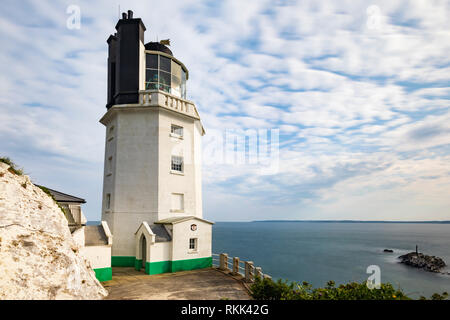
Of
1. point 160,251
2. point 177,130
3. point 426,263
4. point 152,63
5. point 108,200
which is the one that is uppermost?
point 152,63

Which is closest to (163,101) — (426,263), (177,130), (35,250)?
(177,130)

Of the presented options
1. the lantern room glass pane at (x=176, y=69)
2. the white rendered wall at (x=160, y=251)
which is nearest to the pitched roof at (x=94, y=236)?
the white rendered wall at (x=160, y=251)

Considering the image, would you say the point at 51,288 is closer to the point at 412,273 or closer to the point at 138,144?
the point at 138,144

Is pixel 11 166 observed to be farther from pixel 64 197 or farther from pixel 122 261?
pixel 122 261

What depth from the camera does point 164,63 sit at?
21.4 meters

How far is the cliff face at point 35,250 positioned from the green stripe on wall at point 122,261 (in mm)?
6458

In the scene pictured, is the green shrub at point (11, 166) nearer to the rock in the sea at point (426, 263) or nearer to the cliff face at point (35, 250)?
the cliff face at point (35, 250)

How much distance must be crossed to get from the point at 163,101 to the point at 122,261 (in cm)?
1217

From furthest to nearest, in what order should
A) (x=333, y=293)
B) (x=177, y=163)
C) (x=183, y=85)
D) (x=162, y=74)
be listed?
(x=183, y=85), (x=162, y=74), (x=177, y=163), (x=333, y=293)

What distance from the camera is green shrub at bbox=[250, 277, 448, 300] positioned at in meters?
7.96
